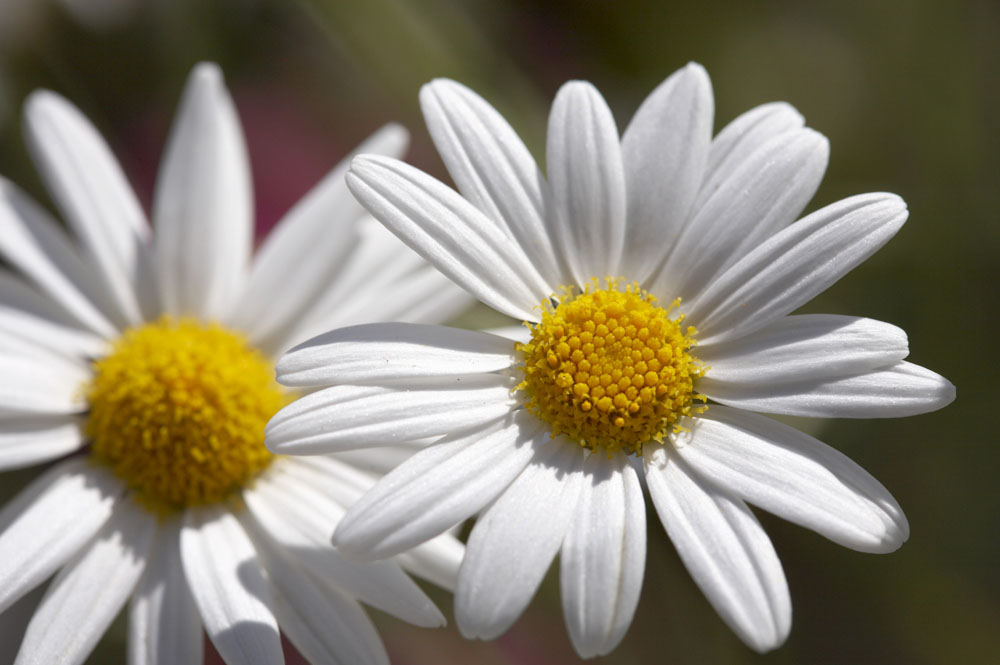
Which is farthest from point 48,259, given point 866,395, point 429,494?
point 866,395

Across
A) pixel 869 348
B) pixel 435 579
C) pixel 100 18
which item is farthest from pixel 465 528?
pixel 100 18

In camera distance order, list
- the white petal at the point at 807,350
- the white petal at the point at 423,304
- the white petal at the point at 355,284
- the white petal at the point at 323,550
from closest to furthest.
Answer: the white petal at the point at 807,350 → the white petal at the point at 323,550 → the white petal at the point at 423,304 → the white petal at the point at 355,284

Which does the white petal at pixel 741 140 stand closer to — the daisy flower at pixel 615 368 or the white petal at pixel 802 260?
the daisy flower at pixel 615 368

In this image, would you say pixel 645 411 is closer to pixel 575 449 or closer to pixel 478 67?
pixel 575 449

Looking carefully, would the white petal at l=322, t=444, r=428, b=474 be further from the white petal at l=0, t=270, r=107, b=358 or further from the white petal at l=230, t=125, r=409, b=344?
the white petal at l=0, t=270, r=107, b=358

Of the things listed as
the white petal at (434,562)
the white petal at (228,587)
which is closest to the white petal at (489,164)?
the white petal at (434,562)

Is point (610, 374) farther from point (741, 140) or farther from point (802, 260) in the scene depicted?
point (741, 140)
